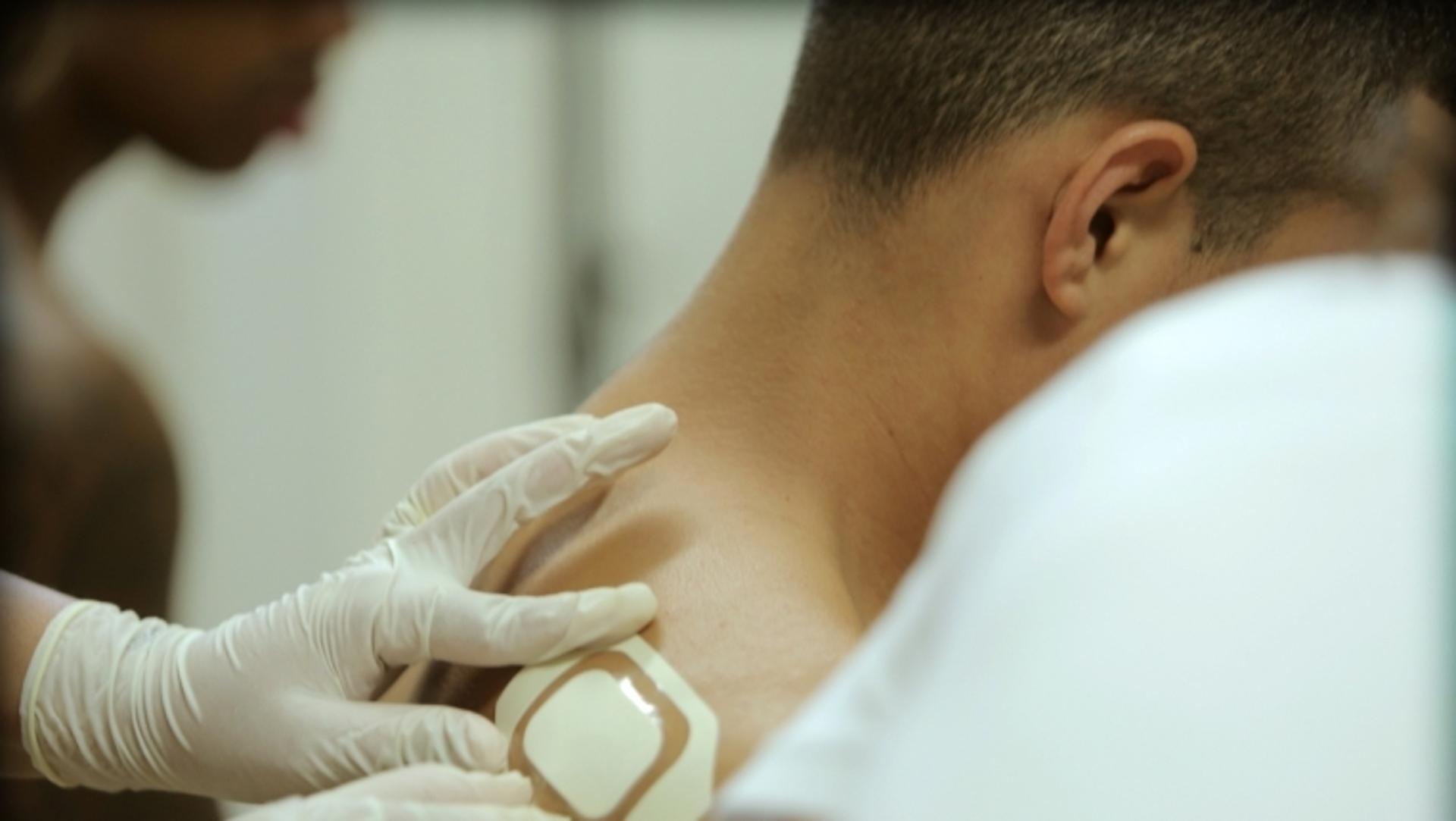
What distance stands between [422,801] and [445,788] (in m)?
0.03

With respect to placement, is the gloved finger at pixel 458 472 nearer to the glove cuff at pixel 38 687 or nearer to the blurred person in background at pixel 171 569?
the blurred person in background at pixel 171 569

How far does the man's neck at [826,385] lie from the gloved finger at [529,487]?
0.16 ft

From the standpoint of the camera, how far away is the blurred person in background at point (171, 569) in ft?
3.58

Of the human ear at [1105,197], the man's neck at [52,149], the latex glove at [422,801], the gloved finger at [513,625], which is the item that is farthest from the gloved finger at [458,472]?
the man's neck at [52,149]

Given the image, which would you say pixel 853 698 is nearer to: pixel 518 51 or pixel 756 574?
pixel 756 574

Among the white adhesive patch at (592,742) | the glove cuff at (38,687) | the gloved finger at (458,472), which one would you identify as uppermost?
the gloved finger at (458,472)

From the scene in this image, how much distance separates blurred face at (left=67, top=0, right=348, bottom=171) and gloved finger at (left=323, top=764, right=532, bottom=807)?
Result: 102 cm

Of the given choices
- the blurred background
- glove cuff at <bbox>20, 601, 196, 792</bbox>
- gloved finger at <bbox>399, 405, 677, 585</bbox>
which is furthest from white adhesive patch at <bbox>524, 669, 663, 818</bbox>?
the blurred background

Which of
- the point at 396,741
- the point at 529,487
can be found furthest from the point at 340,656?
the point at 529,487

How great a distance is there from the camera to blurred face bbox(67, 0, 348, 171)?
1.76m

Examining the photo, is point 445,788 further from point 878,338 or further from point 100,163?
point 100,163

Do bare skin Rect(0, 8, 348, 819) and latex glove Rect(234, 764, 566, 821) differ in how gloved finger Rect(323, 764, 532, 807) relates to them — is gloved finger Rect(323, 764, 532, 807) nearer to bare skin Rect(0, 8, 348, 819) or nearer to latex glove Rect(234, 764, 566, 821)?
latex glove Rect(234, 764, 566, 821)

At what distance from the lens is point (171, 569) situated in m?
1.91

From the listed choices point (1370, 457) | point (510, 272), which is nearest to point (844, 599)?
point (1370, 457)
